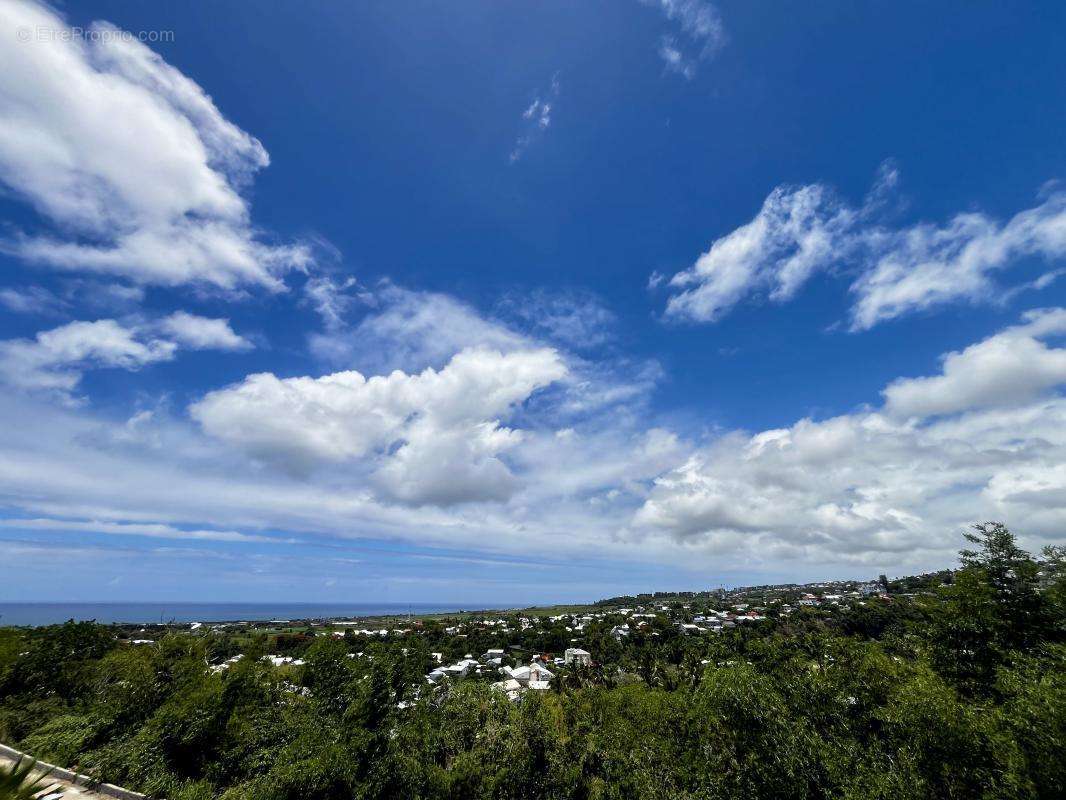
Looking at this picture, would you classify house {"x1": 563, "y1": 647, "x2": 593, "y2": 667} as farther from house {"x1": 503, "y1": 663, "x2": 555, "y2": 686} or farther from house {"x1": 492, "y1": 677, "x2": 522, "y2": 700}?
house {"x1": 492, "y1": 677, "x2": 522, "y2": 700}

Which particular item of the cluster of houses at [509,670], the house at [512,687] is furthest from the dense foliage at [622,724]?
the cluster of houses at [509,670]

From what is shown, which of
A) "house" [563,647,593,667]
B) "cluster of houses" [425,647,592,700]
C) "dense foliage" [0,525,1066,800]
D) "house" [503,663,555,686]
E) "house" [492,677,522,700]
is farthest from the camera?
"house" [563,647,593,667]

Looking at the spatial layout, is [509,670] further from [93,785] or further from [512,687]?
[93,785]

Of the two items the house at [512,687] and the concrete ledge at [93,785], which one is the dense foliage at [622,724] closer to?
the concrete ledge at [93,785]

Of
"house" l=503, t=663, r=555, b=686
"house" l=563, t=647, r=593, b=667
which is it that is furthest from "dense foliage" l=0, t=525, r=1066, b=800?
"house" l=563, t=647, r=593, b=667

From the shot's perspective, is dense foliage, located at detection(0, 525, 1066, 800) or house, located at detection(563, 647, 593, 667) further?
house, located at detection(563, 647, 593, 667)

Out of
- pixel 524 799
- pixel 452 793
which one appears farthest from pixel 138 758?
pixel 524 799
